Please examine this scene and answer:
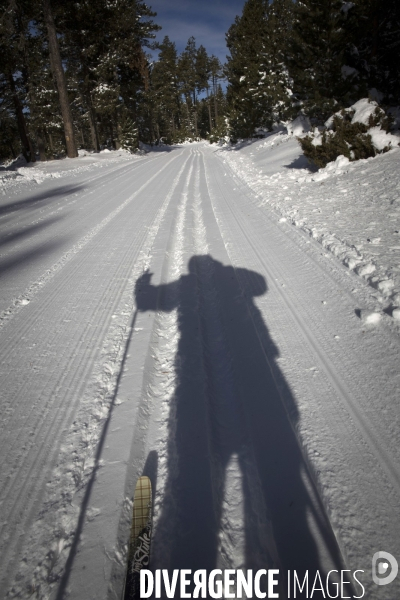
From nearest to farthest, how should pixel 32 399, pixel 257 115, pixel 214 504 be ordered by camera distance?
pixel 214 504, pixel 32 399, pixel 257 115

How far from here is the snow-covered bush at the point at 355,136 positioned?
7.24 metres

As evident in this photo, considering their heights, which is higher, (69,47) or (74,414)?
(69,47)

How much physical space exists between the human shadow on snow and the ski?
54 mm

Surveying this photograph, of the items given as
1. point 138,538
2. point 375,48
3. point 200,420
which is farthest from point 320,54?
point 138,538

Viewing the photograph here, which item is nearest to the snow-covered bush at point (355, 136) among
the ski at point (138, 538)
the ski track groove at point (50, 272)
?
the ski track groove at point (50, 272)

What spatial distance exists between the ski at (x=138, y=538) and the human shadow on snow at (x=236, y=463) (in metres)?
0.05

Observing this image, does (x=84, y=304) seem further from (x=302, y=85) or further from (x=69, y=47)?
(x=69, y=47)

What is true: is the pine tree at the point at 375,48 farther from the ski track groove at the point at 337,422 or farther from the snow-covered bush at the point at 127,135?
the snow-covered bush at the point at 127,135

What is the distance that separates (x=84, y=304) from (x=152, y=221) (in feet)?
10.3

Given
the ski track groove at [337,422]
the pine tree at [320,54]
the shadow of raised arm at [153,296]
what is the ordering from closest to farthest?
the ski track groove at [337,422], the shadow of raised arm at [153,296], the pine tree at [320,54]

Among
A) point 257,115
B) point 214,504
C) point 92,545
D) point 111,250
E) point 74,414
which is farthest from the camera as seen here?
point 257,115

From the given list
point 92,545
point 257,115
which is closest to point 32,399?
point 92,545

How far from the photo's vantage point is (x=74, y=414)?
6.83 feet

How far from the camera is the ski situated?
1.31 meters
